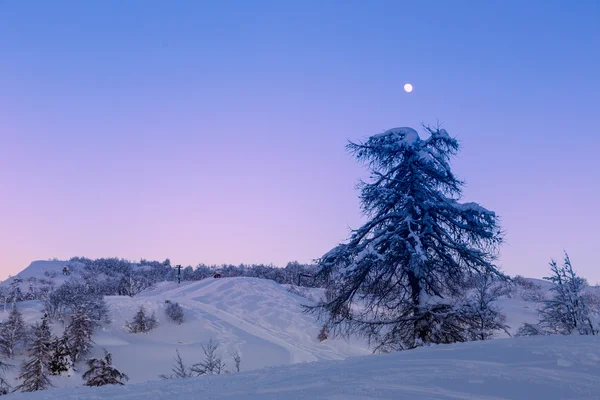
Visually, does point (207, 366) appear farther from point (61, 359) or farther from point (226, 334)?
point (226, 334)

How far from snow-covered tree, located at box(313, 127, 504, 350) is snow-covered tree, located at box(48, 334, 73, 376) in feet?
92.9

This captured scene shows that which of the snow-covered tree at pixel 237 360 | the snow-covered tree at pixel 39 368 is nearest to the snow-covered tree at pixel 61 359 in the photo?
the snow-covered tree at pixel 39 368

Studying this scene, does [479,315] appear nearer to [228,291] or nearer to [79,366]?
[79,366]

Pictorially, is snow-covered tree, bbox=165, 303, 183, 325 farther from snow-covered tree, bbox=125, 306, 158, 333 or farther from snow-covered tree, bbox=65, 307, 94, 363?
snow-covered tree, bbox=65, 307, 94, 363

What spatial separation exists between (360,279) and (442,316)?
2494 millimetres

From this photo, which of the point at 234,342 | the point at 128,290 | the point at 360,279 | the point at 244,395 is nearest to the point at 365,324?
the point at 360,279

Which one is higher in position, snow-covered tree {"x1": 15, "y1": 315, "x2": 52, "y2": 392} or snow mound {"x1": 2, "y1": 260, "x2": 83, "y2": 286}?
snow mound {"x1": 2, "y1": 260, "x2": 83, "y2": 286}

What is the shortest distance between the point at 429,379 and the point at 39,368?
3252 centimetres

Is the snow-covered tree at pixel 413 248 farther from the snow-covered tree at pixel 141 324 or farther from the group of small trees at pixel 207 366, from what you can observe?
the snow-covered tree at pixel 141 324

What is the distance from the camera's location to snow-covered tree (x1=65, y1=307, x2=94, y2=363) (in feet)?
119

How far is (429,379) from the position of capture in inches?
200

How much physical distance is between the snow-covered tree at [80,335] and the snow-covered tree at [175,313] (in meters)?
9.62

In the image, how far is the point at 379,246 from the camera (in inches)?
516

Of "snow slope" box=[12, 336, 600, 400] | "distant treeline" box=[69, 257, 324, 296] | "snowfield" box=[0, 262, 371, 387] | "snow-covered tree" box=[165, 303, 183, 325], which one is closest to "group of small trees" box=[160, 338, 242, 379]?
"snow slope" box=[12, 336, 600, 400]
